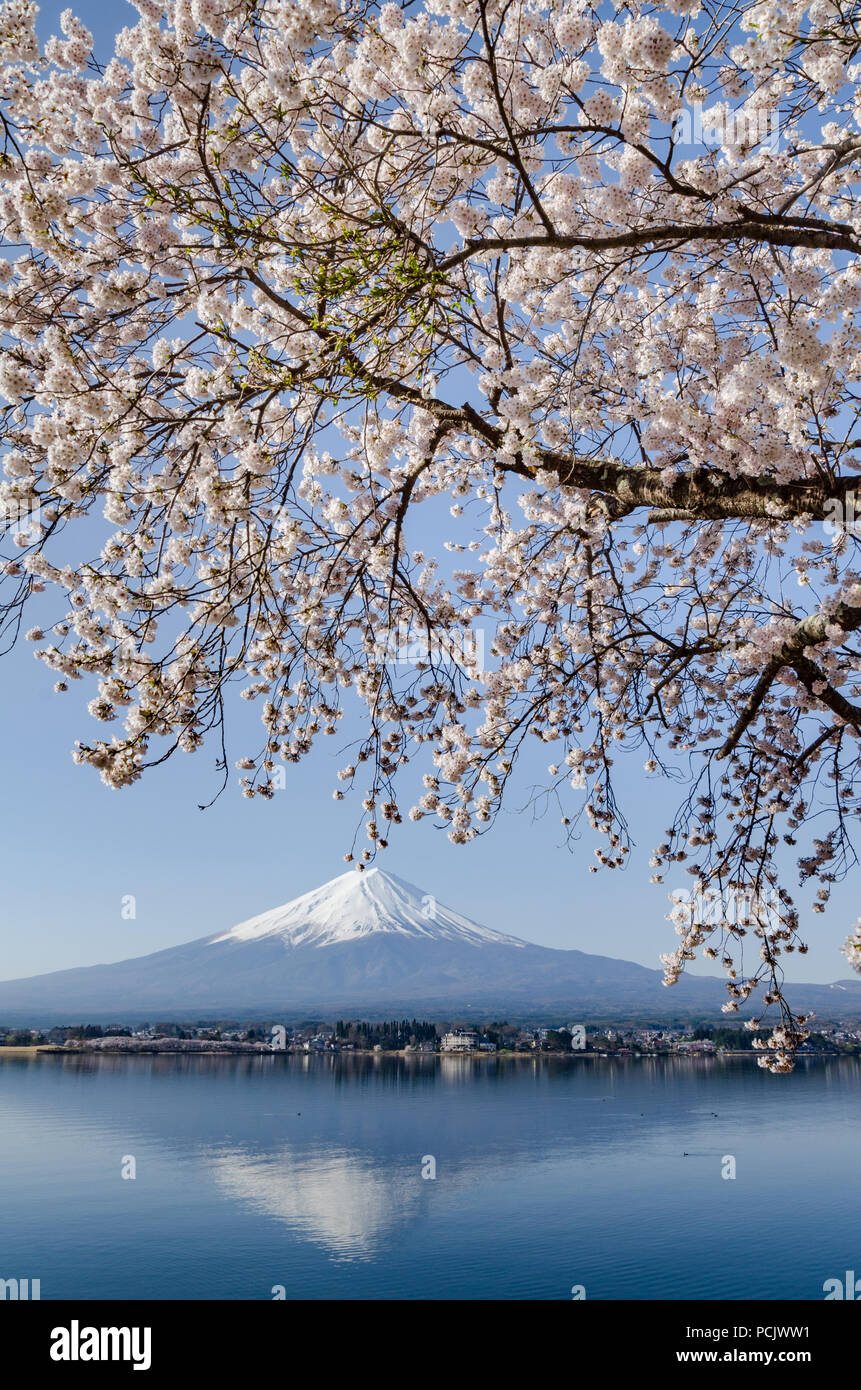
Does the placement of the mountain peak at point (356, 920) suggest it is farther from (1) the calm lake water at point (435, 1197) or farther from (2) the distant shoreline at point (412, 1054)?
(1) the calm lake water at point (435, 1197)

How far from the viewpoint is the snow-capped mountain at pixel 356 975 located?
131 m

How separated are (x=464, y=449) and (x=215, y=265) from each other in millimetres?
2593

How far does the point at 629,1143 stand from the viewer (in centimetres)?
5259

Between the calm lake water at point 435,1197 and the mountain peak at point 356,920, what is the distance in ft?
265

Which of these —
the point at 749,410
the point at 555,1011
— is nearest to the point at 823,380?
the point at 749,410

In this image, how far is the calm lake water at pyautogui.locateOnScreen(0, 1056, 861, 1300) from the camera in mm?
33281

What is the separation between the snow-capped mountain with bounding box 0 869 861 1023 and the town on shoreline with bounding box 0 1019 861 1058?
8.79 metres

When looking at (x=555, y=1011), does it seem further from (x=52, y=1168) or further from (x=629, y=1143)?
(x=52, y=1168)

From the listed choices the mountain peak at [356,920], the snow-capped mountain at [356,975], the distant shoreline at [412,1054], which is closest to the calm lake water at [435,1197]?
the distant shoreline at [412,1054]

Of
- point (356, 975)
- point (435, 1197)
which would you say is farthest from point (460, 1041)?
point (435, 1197)

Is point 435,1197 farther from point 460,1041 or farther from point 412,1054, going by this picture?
point 412,1054

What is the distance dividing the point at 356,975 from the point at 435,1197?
113207 millimetres

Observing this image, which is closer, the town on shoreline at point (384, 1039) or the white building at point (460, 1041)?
the town on shoreline at point (384, 1039)
